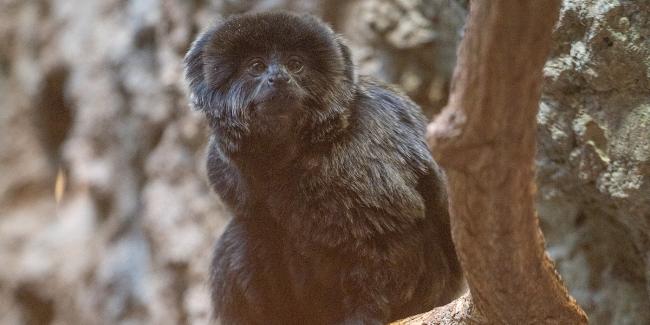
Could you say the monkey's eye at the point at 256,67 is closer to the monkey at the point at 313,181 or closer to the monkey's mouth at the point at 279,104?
the monkey at the point at 313,181

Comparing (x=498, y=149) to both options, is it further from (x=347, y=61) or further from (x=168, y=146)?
(x=168, y=146)

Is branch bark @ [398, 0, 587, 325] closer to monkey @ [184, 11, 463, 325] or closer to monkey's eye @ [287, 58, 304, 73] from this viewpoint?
monkey @ [184, 11, 463, 325]

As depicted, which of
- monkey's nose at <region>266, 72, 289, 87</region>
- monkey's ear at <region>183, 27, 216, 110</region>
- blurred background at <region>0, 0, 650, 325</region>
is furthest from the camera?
monkey's ear at <region>183, 27, 216, 110</region>

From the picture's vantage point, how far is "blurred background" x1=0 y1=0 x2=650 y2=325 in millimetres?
3371

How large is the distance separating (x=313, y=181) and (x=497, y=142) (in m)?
1.33

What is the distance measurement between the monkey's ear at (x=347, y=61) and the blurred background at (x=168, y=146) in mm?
740

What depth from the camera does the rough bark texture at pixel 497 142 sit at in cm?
191

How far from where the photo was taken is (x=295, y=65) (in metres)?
3.42

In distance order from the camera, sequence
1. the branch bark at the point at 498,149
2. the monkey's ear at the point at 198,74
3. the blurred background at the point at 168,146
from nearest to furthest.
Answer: the branch bark at the point at 498,149 → the blurred background at the point at 168,146 → the monkey's ear at the point at 198,74

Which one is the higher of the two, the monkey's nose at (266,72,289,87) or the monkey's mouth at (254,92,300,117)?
the monkey's nose at (266,72,289,87)

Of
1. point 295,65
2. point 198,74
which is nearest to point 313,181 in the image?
point 295,65

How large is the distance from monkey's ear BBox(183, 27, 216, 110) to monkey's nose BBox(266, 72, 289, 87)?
38cm

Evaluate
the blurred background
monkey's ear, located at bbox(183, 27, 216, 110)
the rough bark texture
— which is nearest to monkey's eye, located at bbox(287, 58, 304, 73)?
monkey's ear, located at bbox(183, 27, 216, 110)

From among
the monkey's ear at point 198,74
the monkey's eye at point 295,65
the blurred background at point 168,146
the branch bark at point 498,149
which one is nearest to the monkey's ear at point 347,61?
the monkey's eye at point 295,65
